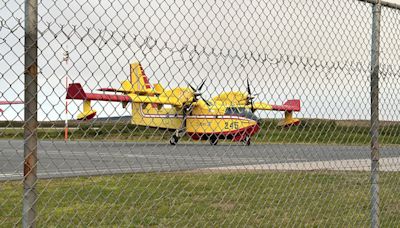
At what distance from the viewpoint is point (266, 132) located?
4.83 metres

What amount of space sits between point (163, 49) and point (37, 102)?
0.87m

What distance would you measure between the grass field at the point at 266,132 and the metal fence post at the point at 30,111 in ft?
0.21

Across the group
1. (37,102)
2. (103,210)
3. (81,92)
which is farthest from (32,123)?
(103,210)

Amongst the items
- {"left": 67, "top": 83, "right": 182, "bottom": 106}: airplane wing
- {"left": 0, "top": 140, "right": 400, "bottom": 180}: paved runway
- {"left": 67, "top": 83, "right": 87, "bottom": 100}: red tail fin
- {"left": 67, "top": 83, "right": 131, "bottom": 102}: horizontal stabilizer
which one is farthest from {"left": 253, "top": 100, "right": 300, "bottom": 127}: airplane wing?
{"left": 67, "top": 83, "right": 87, "bottom": 100}: red tail fin

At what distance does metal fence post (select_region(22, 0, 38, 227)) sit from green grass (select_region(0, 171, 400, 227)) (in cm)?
213

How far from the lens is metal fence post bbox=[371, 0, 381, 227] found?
4.79 metres

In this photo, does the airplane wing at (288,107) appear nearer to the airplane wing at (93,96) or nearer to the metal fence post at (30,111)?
the airplane wing at (93,96)

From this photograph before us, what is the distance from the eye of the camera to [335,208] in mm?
7398

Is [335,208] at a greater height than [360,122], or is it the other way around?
[360,122]

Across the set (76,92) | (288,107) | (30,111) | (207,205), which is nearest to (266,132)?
(288,107)

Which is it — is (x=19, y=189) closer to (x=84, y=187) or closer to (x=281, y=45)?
(x=84, y=187)

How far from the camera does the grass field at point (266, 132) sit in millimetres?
3184

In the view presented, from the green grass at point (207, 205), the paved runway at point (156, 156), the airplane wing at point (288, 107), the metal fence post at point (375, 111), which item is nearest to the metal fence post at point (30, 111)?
the paved runway at point (156, 156)

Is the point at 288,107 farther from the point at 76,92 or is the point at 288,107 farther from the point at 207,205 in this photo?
the point at 207,205
